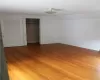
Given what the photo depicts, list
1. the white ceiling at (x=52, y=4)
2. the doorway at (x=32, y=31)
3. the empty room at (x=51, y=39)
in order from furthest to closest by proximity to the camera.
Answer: the doorway at (x=32, y=31) → the empty room at (x=51, y=39) → the white ceiling at (x=52, y=4)

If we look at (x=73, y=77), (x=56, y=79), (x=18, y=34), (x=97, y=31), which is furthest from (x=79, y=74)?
(x=18, y=34)

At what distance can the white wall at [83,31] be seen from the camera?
651cm

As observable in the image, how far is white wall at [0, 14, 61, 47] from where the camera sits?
7387 mm

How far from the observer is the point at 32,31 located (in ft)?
29.7

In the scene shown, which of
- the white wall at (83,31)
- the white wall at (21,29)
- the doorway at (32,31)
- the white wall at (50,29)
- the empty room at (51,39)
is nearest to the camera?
the empty room at (51,39)

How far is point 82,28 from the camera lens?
284 inches

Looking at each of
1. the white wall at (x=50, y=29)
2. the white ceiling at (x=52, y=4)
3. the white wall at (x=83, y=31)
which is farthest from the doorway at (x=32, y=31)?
the white ceiling at (x=52, y=4)

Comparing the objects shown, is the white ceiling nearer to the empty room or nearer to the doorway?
the empty room

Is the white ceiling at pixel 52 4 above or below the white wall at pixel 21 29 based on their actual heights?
above

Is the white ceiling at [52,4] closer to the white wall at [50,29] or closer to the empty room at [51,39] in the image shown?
the empty room at [51,39]

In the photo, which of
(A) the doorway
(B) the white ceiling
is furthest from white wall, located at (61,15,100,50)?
(B) the white ceiling

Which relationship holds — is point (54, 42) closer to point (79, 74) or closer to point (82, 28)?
point (82, 28)

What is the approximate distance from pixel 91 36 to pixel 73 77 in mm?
4055

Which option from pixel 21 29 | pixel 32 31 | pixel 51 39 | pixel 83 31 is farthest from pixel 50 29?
pixel 83 31
